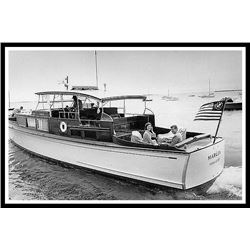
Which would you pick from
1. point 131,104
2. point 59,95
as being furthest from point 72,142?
point 131,104

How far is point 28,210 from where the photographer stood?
3.53 meters

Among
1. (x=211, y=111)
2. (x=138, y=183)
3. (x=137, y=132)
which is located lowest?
(x=138, y=183)

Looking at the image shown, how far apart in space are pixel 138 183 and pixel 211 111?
1308mm

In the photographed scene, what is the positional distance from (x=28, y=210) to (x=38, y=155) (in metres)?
1.49

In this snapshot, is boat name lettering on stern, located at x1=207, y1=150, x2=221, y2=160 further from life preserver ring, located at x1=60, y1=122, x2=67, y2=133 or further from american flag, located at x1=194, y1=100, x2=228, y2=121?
life preserver ring, located at x1=60, y1=122, x2=67, y2=133

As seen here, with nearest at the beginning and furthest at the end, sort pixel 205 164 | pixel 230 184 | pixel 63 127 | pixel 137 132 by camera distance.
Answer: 1. pixel 205 164
2. pixel 230 184
3. pixel 137 132
4. pixel 63 127

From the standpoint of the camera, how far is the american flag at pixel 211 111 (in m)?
3.52

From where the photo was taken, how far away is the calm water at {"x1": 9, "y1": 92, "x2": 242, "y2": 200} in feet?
11.6

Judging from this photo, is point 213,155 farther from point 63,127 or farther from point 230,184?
point 63,127

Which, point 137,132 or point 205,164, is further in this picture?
point 137,132

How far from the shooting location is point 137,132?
4055 millimetres

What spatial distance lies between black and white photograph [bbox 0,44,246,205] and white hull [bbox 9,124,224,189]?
13 millimetres

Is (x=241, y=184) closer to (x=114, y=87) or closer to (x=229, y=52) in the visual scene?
(x=229, y=52)

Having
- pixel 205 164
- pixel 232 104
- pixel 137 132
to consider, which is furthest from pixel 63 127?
pixel 232 104
